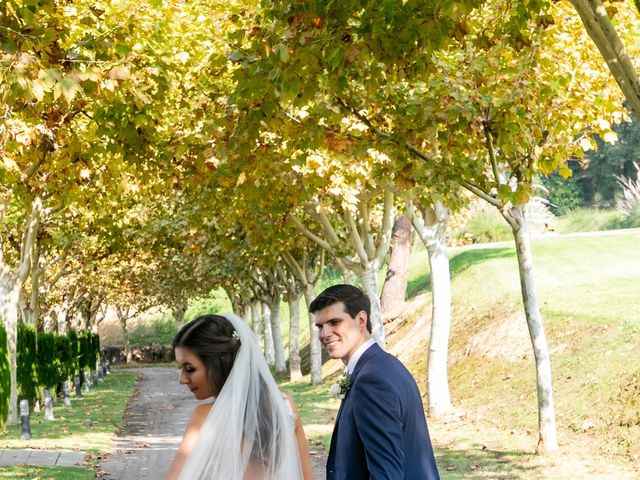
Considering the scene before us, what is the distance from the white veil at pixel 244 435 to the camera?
4965 millimetres

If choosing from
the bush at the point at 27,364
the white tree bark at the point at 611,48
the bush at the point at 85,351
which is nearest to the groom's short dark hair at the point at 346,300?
the white tree bark at the point at 611,48

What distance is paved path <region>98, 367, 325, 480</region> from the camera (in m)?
16.7

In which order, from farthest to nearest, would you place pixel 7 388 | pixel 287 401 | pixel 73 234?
pixel 73 234, pixel 7 388, pixel 287 401

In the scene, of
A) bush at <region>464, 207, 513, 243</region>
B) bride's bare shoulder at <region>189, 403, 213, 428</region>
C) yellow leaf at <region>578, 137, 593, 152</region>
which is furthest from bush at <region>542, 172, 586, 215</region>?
bride's bare shoulder at <region>189, 403, 213, 428</region>

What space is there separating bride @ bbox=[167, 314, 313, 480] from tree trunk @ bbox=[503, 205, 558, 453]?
1109 cm

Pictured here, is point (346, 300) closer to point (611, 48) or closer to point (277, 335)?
point (611, 48)

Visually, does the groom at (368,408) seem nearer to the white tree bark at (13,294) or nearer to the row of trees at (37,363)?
the row of trees at (37,363)

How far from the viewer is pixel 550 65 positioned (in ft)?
48.9

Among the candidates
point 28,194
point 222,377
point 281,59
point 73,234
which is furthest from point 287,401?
point 73,234

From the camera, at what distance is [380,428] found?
4.89m

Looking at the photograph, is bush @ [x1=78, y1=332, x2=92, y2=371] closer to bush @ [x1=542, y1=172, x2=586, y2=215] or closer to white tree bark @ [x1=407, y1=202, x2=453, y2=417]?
white tree bark @ [x1=407, y1=202, x2=453, y2=417]

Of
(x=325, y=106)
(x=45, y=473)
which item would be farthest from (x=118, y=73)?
(x=45, y=473)

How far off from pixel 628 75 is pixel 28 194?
12.8 metres

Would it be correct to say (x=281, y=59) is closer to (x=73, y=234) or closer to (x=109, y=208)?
(x=109, y=208)
